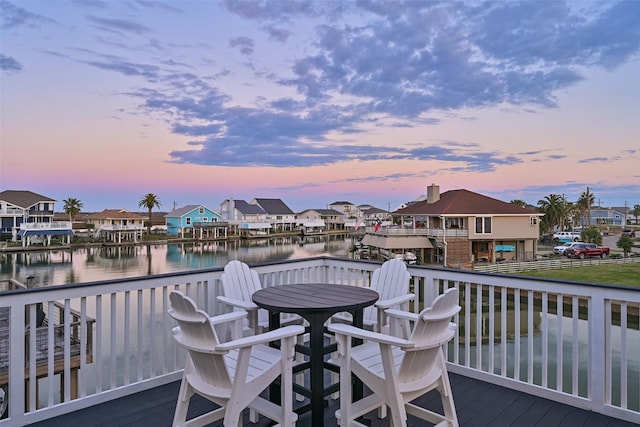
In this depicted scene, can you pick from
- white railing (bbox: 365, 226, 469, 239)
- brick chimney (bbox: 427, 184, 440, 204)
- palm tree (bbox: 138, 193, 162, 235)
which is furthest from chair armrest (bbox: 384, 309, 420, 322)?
palm tree (bbox: 138, 193, 162, 235)

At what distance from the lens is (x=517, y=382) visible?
3033 millimetres

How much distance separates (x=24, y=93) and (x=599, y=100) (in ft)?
49.2

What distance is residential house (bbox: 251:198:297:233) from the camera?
55.4 m

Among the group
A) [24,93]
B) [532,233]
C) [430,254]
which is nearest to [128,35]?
[24,93]

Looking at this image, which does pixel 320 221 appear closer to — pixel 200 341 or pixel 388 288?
pixel 388 288

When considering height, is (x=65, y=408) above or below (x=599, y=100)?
below

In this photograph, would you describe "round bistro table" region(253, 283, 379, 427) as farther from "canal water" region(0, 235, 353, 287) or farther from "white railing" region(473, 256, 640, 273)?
"white railing" region(473, 256, 640, 273)

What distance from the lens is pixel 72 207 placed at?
A: 40688 mm

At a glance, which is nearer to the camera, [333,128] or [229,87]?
[229,87]

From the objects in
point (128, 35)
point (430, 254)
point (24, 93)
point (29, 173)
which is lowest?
point (430, 254)

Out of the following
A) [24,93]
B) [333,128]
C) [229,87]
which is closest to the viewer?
[24,93]

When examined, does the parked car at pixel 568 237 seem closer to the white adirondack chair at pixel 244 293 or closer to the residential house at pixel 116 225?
the white adirondack chair at pixel 244 293

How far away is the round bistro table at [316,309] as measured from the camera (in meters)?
2.34

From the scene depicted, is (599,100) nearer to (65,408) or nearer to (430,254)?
(65,408)
